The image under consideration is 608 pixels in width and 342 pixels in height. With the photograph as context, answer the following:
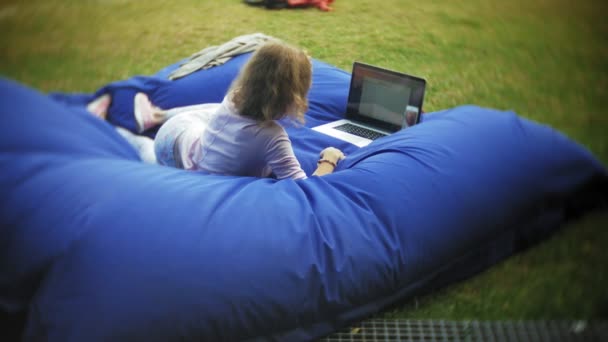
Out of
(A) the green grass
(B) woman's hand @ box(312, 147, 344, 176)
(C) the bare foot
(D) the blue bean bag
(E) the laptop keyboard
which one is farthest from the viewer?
(E) the laptop keyboard

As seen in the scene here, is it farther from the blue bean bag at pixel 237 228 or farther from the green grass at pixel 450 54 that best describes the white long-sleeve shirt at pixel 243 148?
the green grass at pixel 450 54

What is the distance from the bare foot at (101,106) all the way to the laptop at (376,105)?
67 centimetres

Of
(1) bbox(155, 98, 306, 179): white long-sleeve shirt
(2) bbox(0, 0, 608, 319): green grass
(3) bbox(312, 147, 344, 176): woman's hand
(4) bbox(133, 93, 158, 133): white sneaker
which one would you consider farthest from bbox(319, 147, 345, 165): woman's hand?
(4) bbox(133, 93, 158, 133): white sneaker

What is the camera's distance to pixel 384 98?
178 centimetres

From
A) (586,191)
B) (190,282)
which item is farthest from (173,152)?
(586,191)

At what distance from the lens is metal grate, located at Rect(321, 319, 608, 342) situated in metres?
1.22

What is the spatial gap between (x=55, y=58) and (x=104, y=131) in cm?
26

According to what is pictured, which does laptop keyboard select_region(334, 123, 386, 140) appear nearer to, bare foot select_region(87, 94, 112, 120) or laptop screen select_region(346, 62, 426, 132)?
laptop screen select_region(346, 62, 426, 132)

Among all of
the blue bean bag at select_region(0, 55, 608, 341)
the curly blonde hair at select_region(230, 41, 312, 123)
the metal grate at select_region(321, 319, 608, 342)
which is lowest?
the metal grate at select_region(321, 319, 608, 342)

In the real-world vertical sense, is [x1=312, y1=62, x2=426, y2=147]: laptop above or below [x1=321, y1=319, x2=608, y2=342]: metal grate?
above

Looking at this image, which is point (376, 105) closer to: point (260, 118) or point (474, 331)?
point (260, 118)

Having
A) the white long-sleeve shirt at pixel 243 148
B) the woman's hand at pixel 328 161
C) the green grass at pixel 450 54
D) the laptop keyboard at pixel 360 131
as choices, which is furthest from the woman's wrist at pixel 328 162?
the green grass at pixel 450 54

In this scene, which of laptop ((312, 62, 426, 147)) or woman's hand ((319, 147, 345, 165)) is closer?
woman's hand ((319, 147, 345, 165))

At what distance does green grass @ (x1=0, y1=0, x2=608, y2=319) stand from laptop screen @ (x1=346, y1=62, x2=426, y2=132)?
0.14 m
